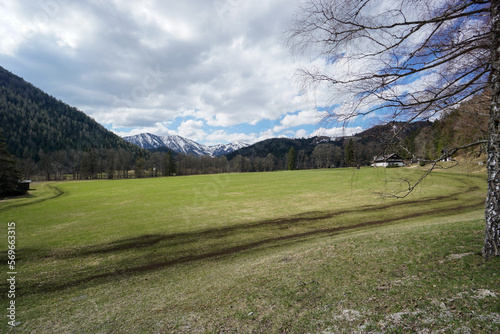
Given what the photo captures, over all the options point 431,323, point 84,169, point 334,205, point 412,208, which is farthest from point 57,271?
point 84,169

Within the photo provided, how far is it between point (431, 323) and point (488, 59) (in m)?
5.55

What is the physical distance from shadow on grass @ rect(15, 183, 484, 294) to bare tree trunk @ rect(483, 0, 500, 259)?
9252 millimetres

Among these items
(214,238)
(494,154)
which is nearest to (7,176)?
(214,238)

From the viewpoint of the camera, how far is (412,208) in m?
19.9

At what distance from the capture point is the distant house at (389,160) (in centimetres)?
513

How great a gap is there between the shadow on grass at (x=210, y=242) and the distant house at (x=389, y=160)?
8.82 m

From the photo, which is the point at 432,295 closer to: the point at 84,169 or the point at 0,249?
the point at 0,249

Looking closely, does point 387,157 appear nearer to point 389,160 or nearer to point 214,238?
point 389,160

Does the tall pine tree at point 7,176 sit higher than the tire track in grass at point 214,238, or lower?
higher

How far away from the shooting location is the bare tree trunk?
4184 millimetres

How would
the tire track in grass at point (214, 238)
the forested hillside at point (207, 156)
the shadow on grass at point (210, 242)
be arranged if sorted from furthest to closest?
the shadow on grass at point (210, 242), the tire track in grass at point (214, 238), the forested hillside at point (207, 156)

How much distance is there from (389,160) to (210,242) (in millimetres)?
11497

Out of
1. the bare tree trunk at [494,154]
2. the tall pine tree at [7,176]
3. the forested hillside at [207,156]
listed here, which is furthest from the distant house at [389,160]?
the tall pine tree at [7,176]

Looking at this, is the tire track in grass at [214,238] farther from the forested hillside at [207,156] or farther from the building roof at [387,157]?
the building roof at [387,157]
